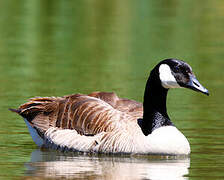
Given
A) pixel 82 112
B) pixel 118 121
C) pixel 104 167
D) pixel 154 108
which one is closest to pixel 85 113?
pixel 82 112

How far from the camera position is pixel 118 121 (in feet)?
45.6

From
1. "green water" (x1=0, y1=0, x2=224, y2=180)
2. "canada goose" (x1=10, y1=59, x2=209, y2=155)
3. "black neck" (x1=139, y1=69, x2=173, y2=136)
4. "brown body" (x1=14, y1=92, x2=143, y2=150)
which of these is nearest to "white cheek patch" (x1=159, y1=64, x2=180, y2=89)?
"canada goose" (x1=10, y1=59, x2=209, y2=155)

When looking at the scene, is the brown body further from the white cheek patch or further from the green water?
the white cheek patch

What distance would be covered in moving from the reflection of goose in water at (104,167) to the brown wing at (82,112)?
1.95ft

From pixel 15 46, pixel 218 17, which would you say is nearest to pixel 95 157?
pixel 15 46

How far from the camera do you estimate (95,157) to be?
1377 centimetres

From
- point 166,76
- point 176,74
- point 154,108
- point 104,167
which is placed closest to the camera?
point 104,167

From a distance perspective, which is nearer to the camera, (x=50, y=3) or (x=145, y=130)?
(x=145, y=130)

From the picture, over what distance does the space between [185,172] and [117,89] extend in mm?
8220

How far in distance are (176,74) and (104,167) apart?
84.5 inches

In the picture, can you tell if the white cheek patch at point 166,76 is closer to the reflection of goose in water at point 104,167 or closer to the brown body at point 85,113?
the brown body at point 85,113

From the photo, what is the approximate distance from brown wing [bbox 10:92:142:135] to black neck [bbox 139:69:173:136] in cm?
37

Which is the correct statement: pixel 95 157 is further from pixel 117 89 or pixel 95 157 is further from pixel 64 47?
pixel 64 47

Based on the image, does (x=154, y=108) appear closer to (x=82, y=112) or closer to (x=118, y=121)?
(x=118, y=121)
